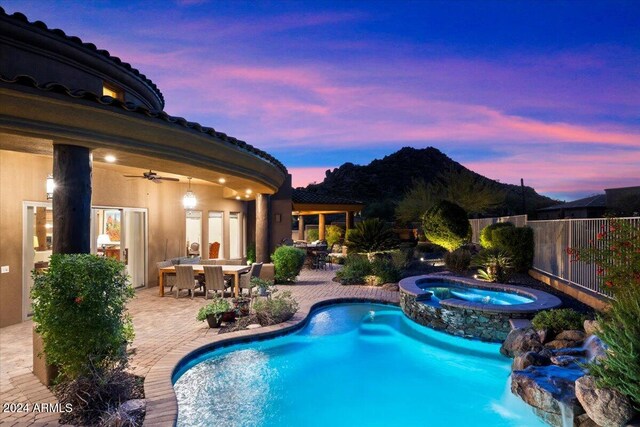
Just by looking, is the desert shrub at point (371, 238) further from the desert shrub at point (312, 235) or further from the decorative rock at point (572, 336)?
the desert shrub at point (312, 235)

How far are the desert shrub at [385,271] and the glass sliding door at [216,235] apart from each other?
6.83 metres

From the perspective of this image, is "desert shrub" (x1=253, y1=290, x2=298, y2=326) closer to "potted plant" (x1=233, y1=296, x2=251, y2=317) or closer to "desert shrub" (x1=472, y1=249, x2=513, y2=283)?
"potted plant" (x1=233, y1=296, x2=251, y2=317)

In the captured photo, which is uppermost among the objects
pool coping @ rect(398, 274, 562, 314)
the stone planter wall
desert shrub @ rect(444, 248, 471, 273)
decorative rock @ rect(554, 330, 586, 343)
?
desert shrub @ rect(444, 248, 471, 273)

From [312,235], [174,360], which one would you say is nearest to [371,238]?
[174,360]

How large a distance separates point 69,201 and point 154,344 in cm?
303

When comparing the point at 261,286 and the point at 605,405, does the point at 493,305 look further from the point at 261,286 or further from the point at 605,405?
the point at 261,286

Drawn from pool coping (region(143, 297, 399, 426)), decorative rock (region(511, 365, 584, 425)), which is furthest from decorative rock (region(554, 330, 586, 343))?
pool coping (region(143, 297, 399, 426))

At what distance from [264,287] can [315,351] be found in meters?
2.98

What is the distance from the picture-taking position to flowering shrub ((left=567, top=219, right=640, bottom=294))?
23.3 feet

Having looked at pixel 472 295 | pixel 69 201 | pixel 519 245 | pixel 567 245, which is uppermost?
pixel 69 201

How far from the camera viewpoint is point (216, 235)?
17797mm

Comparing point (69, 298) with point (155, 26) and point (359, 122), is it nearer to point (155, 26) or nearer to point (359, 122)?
point (155, 26)

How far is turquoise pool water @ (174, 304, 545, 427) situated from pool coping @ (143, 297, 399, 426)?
0.51 ft

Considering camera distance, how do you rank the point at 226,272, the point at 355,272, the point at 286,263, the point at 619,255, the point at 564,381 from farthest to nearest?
the point at 355,272 → the point at 286,263 → the point at 226,272 → the point at 619,255 → the point at 564,381
